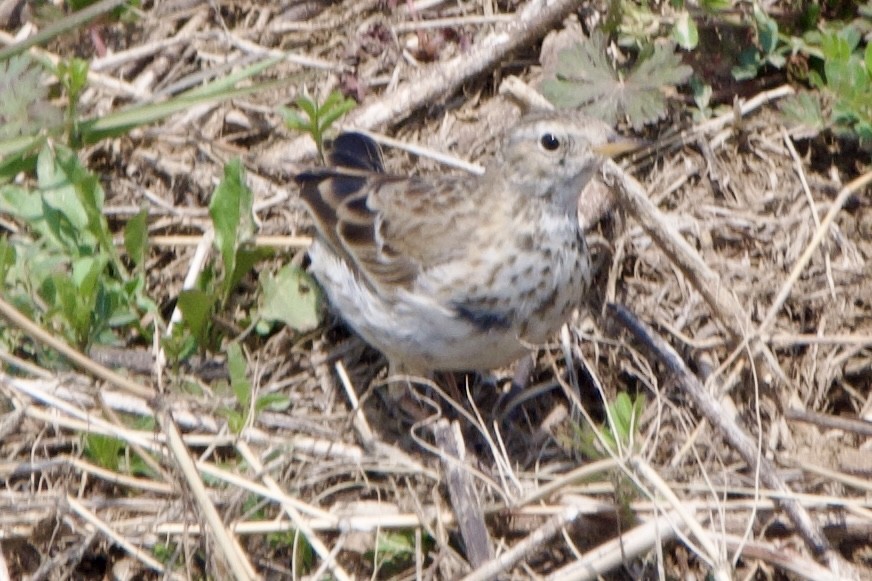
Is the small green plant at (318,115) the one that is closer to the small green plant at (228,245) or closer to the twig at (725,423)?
the small green plant at (228,245)

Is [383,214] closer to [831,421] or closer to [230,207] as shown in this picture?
[230,207]

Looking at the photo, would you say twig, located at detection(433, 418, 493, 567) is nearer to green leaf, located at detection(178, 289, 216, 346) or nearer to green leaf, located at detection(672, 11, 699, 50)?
green leaf, located at detection(178, 289, 216, 346)

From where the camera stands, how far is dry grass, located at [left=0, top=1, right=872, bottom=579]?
5.01 meters

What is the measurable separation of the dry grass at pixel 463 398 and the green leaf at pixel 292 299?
0.11 m

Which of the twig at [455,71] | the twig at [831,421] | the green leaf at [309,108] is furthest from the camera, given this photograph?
the twig at [455,71]

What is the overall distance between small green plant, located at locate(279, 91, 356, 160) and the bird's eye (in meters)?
1.02

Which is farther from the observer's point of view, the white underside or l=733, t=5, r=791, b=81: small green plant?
l=733, t=5, r=791, b=81: small green plant

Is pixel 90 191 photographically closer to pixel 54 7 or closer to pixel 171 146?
pixel 171 146

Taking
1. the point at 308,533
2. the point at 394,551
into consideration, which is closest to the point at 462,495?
the point at 394,551

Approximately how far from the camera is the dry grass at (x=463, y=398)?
5.01 meters

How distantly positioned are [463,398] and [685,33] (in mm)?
1768

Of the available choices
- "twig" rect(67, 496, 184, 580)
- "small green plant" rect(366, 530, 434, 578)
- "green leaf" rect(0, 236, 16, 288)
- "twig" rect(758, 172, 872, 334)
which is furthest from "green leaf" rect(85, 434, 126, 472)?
"twig" rect(758, 172, 872, 334)

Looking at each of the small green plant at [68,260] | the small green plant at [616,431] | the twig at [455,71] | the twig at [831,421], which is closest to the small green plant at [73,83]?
the small green plant at [68,260]

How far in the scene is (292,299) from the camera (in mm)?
5969
